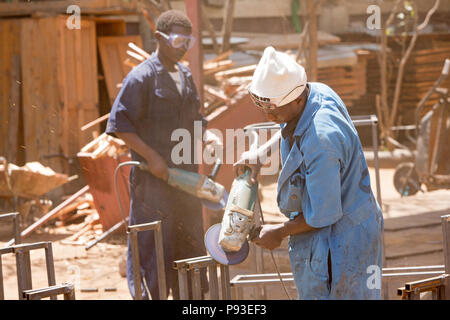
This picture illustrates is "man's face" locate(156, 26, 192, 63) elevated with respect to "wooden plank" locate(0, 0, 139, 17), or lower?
lower

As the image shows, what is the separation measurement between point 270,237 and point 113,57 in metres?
8.46

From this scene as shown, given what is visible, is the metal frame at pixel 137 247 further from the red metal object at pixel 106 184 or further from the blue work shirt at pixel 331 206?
the red metal object at pixel 106 184

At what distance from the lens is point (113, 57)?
11.2 meters

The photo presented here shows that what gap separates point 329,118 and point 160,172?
211cm

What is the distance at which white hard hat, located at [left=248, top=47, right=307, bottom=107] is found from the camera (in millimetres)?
2926

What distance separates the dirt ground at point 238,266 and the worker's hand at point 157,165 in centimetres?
132

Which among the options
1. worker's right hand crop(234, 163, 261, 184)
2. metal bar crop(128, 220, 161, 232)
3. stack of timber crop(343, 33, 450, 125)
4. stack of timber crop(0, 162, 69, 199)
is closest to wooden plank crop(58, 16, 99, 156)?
stack of timber crop(0, 162, 69, 199)

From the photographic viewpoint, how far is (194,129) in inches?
203

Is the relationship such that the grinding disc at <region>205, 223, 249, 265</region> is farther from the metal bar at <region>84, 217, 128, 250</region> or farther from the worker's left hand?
the metal bar at <region>84, 217, 128, 250</region>

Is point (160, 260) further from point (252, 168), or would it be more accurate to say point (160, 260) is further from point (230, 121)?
point (230, 121)

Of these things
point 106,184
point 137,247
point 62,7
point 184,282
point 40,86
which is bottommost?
point 106,184

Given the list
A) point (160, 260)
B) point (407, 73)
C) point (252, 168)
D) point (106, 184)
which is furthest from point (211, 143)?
point (407, 73)

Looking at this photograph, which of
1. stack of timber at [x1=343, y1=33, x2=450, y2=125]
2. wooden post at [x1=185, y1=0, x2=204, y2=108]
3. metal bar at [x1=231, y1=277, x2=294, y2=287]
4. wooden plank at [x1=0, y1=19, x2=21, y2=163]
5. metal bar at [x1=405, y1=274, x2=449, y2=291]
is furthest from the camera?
stack of timber at [x1=343, y1=33, x2=450, y2=125]
